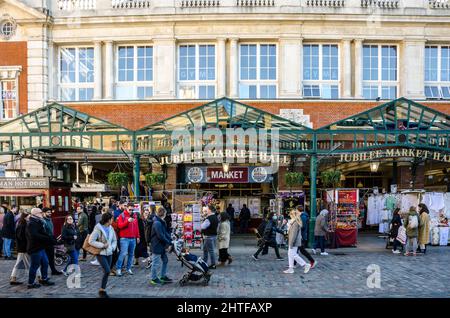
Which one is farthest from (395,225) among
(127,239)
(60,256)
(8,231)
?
(8,231)

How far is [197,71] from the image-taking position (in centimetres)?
2606

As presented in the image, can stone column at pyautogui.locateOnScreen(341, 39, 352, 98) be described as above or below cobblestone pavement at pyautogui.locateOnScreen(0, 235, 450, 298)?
above

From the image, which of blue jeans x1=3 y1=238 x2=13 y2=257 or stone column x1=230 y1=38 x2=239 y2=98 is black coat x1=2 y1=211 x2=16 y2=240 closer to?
blue jeans x1=3 y1=238 x2=13 y2=257

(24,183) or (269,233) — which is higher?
(24,183)

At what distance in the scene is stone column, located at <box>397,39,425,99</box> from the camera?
2561 centimetres

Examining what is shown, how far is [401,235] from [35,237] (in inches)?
473

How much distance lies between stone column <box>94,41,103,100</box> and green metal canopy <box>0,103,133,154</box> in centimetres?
527

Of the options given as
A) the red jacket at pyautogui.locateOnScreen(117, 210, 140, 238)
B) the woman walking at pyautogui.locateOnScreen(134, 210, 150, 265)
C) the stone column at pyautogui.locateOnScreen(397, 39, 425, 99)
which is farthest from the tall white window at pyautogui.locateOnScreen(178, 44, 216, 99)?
the red jacket at pyautogui.locateOnScreen(117, 210, 140, 238)

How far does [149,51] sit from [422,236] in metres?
16.1

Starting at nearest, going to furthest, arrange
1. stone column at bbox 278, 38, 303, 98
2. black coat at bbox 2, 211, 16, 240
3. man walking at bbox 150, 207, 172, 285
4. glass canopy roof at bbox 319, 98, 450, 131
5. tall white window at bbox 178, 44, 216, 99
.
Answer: man walking at bbox 150, 207, 172, 285 → black coat at bbox 2, 211, 16, 240 → glass canopy roof at bbox 319, 98, 450, 131 → stone column at bbox 278, 38, 303, 98 → tall white window at bbox 178, 44, 216, 99

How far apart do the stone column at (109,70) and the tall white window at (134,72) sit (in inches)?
13.2

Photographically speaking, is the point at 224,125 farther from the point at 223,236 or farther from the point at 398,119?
the point at 398,119

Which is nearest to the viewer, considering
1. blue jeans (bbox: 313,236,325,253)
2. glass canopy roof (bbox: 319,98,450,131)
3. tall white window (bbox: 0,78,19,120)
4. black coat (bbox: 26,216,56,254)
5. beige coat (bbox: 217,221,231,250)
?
black coat (bbox: 26,216,56,254)
